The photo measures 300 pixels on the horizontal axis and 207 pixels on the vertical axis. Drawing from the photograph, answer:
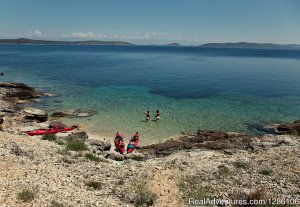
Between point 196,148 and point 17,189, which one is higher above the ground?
point 17,189

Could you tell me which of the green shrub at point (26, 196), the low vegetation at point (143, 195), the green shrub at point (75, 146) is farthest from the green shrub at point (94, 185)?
the green shrub at point (75, 146)

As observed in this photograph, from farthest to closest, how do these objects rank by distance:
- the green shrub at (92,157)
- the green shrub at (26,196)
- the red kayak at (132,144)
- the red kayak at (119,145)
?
the red kayak at (132,144)
the red kayak at (119,145)
the green shrub at (92,157)
the green shrub at (26,196)

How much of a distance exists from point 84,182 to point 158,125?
68.5ft

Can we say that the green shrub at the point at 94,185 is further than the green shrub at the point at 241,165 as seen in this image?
No

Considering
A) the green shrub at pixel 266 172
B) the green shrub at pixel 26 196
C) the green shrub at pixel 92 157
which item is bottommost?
the green shrub at pixel 92 157

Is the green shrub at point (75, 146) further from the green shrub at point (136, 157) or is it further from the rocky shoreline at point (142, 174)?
the green shrub at point (136, 157)

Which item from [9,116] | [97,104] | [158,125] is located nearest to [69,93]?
[97,104]

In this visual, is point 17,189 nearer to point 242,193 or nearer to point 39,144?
point 39,144

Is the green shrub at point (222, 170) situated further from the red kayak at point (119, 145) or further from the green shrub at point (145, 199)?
the red kayak at point (119, 145)

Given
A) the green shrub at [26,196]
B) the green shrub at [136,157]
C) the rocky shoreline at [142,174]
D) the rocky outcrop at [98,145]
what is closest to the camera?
the green shrub at [26,196]

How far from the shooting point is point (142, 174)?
673 inches

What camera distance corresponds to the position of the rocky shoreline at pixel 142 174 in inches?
543

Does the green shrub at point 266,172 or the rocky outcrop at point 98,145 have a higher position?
the green shrub at point 266,172

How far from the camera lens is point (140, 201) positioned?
13.6 meters
